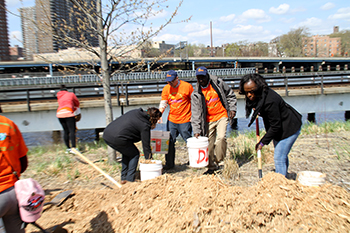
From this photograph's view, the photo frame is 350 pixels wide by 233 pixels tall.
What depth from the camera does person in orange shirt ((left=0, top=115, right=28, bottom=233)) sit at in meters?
2.10

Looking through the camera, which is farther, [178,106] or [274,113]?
[178,106]

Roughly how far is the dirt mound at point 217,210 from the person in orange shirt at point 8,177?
32.8 inches

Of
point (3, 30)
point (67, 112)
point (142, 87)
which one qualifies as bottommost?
point (67, 112)

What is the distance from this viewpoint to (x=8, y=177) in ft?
7.09

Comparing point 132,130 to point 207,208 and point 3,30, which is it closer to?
point 207,208

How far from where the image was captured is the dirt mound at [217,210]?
7.92 feet

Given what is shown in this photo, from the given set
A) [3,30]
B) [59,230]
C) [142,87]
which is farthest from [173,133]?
[142,87]

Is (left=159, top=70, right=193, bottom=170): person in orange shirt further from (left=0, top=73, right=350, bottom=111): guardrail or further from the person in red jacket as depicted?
(left=0, top=73, right=350, bottom=111): guardrail

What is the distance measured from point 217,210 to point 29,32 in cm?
518

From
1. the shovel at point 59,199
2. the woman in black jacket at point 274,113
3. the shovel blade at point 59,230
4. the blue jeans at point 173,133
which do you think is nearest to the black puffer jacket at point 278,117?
the woman in black jacket at point 274,113

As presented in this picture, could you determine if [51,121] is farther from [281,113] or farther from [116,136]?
[281,113]

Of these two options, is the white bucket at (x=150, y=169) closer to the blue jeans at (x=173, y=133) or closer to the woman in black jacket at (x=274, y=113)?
the blue jeans at (x=173, y=133)

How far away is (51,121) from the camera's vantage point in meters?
12.2

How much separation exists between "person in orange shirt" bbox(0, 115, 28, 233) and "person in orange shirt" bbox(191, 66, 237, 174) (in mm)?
3050
